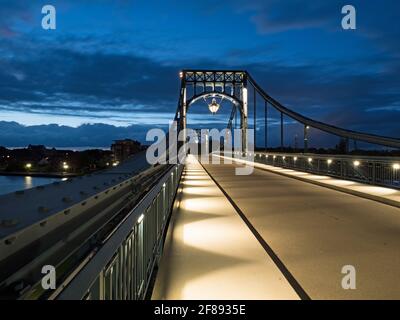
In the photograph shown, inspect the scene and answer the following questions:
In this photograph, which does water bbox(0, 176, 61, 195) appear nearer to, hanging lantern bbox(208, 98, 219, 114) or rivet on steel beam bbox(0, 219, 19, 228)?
rivet on steel beam bbox(0, 219, 19, 228)

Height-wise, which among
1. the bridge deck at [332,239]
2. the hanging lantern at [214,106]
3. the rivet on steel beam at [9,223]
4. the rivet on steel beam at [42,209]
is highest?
the hanging lantern at [214,106]

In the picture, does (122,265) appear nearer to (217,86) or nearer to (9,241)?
(9,241)

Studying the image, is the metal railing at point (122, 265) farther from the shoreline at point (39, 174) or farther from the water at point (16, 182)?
the shoreline at point (39, 174)

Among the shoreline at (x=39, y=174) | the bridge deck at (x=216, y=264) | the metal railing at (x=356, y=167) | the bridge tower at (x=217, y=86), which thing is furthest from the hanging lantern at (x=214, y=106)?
the bridge deck at (x=216, y=264)

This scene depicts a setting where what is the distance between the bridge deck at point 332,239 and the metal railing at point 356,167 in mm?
3519

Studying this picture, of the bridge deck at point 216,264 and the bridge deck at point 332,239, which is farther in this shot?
the bridge deck at point 332,239

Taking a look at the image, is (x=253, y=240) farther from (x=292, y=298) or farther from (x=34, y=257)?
(x=34, y=257)

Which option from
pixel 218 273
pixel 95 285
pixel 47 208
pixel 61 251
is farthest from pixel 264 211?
pixel 95 285

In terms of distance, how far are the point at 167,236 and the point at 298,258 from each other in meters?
2.56

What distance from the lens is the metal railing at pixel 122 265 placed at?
248 centimetres

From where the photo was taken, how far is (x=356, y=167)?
846 inches

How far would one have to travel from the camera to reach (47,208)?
6.02m

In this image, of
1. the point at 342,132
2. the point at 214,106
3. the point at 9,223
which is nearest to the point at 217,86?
the point at 214,106

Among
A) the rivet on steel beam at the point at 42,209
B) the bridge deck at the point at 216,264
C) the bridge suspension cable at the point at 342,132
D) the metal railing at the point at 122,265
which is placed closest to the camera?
the metal railing at the point at 122,265
